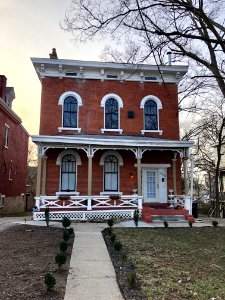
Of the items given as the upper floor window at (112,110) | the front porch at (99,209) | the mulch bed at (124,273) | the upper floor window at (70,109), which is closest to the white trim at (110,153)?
the upper floor window at (112,110)

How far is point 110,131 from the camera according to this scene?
19344mm

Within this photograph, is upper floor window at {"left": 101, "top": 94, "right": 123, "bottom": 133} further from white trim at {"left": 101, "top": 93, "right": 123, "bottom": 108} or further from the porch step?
the porch step

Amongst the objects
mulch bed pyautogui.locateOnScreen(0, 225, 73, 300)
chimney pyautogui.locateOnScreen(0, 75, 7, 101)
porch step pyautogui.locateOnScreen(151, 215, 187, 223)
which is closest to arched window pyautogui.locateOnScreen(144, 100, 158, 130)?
porch step pyautogui.locateOnScreen(151, 215, 187, 223)

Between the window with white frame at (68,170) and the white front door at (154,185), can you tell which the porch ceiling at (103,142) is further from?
the white front door at (154,185)

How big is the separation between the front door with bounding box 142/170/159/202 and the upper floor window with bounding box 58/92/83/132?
4.99 metres

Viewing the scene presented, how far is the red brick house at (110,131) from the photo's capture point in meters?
17.8

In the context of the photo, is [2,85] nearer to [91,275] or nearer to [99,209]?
[99,209]

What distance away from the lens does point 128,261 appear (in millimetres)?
7434

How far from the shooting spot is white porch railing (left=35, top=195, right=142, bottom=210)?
16531 millimetres

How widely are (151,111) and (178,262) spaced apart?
13.7 metres

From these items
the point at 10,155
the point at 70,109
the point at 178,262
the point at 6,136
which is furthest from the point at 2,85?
the point at 178,262

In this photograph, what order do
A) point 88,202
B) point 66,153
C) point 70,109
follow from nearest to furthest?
point 88,202, point 66,153, point 70,109

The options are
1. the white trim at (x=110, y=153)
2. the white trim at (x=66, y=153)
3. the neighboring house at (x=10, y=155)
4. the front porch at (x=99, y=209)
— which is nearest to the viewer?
the front porch at (x=99, y=209)

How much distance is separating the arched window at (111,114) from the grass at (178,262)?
872cm
